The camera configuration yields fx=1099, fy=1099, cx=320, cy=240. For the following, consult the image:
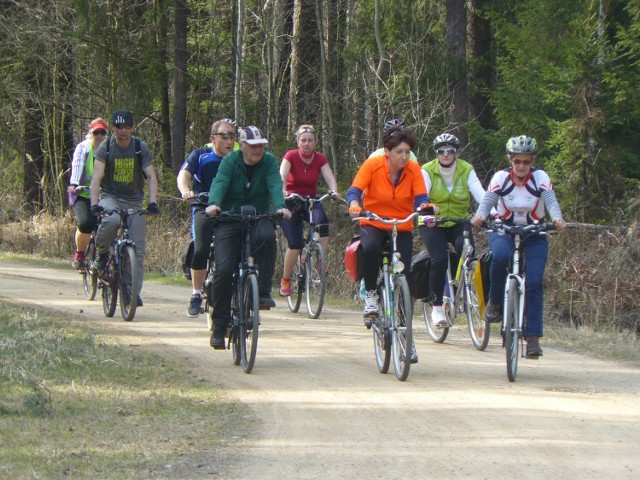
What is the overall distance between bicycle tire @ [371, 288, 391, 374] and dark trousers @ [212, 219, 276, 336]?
104 centimetres

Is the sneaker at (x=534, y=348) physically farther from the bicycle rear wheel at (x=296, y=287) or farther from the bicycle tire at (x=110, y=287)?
the bicycle tire at (x=110, y=287)

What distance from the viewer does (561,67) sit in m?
18.2

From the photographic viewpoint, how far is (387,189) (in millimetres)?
9758

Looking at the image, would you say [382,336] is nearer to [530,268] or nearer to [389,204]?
[389,204]

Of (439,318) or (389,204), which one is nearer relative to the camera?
(389,204)

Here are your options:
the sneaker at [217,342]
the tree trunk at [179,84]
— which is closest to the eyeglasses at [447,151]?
the sneaker at [217,342]

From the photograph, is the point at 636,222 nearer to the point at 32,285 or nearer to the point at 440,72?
the point at 440,72

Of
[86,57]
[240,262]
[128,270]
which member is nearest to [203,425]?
[240,262]

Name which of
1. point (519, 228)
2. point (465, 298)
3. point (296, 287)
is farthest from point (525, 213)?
point (296, 287)

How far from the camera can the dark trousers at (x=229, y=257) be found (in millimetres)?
9789

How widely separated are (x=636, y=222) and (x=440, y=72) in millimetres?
6961

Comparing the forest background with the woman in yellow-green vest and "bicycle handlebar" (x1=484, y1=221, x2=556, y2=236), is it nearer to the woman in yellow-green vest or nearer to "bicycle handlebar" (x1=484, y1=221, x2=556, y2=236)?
the woman in yellow-green vest

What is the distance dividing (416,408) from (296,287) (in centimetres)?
622

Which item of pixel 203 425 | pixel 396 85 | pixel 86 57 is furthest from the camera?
pixel 86 57
